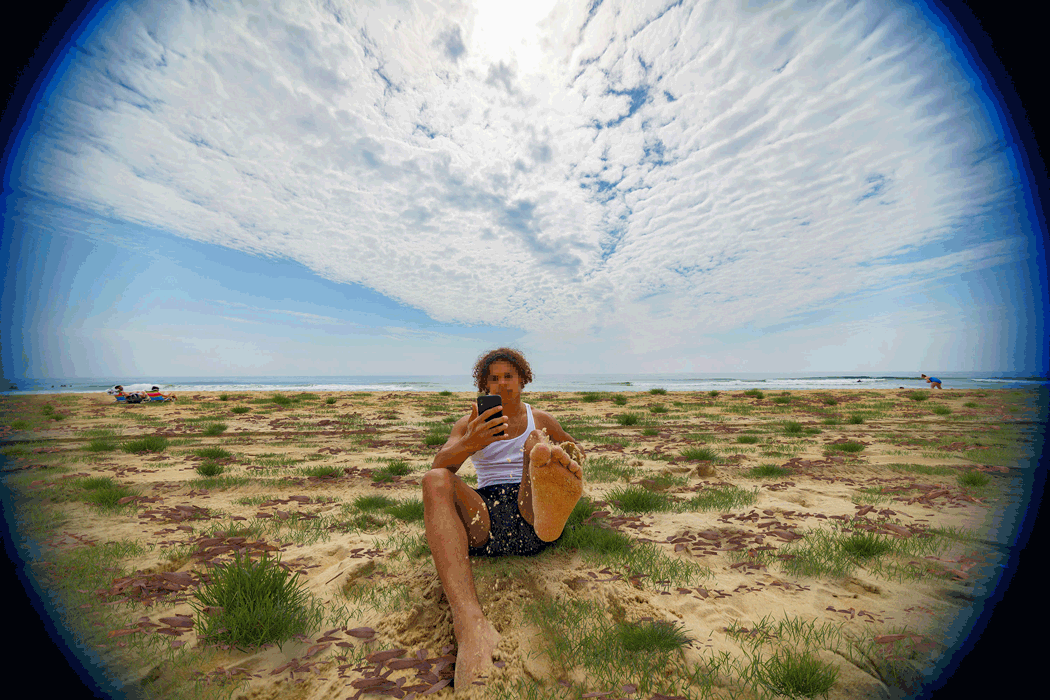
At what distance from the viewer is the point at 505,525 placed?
3.43m

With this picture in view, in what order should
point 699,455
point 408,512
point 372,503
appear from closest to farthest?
point 408,512 < point 372,503 < point 699,455

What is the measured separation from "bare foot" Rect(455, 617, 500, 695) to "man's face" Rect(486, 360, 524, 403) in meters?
1.72

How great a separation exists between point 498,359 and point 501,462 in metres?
0.95

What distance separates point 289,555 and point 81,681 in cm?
241

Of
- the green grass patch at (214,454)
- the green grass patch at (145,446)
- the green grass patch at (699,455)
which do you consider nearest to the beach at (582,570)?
the green grass patch at (699,455)

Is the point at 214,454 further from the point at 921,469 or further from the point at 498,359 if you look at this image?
the point at 921,469

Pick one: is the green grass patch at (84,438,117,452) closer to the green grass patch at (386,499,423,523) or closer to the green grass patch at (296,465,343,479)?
the green grass patch at (296,465,343,479)

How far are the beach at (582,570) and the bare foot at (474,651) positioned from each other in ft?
0.22

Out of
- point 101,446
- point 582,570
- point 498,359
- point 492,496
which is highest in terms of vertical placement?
point 498,359

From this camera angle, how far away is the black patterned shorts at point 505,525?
3412 millimetres

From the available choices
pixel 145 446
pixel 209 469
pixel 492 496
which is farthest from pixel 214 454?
pixel 492 496

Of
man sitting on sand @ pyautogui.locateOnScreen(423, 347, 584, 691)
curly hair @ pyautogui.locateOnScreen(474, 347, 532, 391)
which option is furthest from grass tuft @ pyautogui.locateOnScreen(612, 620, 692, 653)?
curly hair @ pyautogui.locateOnScreen(474, 347, 532, 391)

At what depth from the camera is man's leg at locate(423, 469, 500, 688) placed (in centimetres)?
248

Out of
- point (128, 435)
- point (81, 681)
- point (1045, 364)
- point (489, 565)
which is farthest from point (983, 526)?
point (128, 435)
